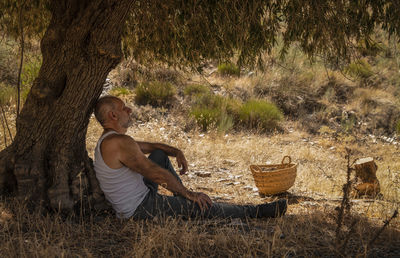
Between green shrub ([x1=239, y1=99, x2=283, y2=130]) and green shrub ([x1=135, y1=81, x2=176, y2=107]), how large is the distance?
2.22 meters

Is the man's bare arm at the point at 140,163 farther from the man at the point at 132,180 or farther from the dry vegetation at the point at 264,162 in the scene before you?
the dry vegetation at the point at 264,162

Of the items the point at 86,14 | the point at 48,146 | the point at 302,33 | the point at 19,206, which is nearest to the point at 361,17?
the point at 302,33

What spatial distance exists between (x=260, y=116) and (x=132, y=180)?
291 inches

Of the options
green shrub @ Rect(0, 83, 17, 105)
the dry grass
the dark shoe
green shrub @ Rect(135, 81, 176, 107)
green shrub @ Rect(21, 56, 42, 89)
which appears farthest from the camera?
green shrub @ Rect(135, 81, 176, 107)

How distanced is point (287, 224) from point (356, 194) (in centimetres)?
258

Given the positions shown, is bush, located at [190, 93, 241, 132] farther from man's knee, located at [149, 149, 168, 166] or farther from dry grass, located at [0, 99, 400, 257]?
man's knee, located at [149, 149, 168, 166]

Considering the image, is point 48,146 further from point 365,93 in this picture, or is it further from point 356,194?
point 365,93

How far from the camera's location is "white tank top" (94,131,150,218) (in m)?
3.34

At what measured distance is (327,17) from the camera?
4.22m

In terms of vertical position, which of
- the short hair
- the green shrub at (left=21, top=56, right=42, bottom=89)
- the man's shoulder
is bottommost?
the man's shoulder

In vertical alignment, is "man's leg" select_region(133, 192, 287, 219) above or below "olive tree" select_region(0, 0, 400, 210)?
below

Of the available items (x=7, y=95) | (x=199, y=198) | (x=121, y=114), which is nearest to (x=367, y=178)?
(x=199, y=198)

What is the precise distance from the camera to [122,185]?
3375mm

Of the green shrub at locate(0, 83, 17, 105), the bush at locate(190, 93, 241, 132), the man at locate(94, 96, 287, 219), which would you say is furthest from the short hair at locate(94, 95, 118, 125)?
the green shrub at locate(0, 83, 17, 105)
